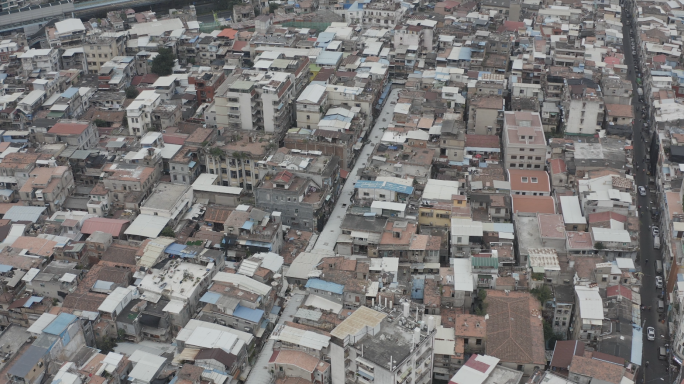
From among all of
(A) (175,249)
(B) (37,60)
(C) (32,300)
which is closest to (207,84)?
(B) (37,60)

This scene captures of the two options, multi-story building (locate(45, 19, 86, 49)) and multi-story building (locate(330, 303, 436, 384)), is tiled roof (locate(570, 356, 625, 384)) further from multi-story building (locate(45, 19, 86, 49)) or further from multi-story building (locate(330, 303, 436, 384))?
multi-story building (locate(45, 19, 86, 49))

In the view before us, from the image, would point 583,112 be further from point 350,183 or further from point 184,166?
point 184,166

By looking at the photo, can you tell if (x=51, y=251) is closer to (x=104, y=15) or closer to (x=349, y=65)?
(x=349, y=65)

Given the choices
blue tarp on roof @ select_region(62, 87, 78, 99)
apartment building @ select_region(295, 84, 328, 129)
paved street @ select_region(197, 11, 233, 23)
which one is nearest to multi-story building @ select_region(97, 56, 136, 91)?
blue tarp on roof @ select_region(62, 87, 78, 99)

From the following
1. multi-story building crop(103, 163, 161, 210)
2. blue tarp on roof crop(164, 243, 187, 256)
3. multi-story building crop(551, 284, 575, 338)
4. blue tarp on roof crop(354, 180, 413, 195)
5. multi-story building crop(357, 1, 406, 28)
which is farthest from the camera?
multi-story building crop(357, 1, 406, 28)

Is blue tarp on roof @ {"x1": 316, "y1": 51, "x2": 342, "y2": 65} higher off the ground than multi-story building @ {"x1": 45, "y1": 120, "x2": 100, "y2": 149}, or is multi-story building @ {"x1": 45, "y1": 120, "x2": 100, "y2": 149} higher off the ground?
blue tarp on roof @ {"x1": 316, "y1": 51, "x2": 342, "y2": 65}

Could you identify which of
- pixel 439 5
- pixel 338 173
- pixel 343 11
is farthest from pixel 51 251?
pixel 439 5
